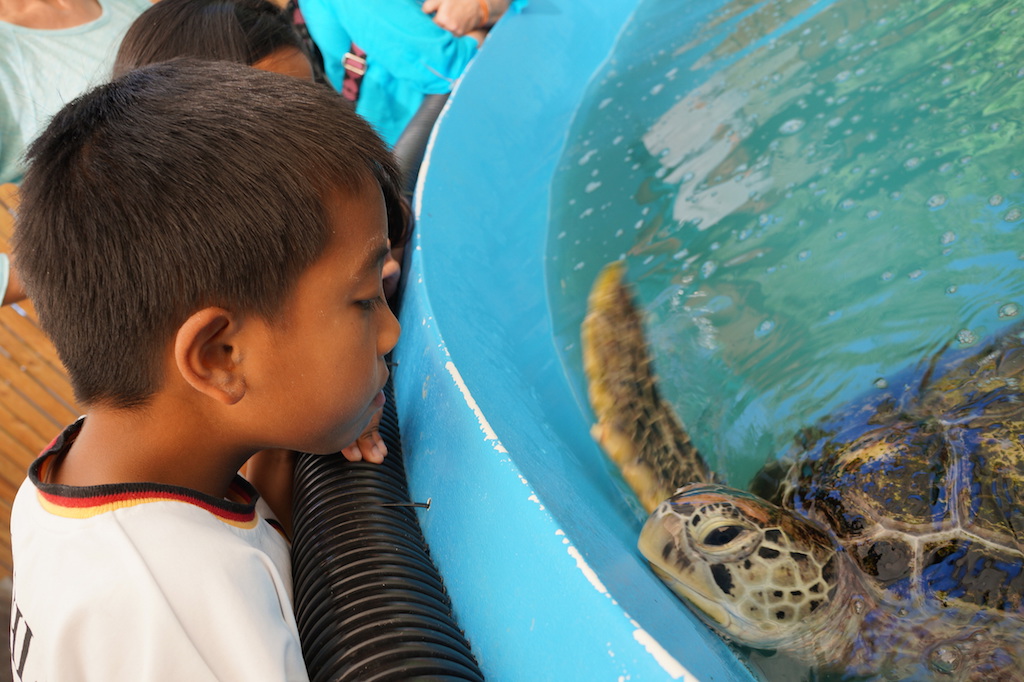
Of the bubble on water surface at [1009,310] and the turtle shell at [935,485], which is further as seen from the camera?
the bubble on water surface at [1009,310]

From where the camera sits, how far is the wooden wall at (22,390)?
1673 millimetres

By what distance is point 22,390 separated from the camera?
170cm

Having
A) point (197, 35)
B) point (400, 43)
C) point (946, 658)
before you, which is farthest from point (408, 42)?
point (946, 658)

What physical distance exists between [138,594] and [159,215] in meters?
0.28

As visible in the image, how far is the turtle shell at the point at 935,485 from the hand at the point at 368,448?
456mm

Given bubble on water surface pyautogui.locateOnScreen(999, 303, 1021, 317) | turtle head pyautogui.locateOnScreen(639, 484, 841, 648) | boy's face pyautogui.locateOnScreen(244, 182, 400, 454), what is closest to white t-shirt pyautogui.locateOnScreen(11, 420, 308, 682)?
boy's face pyautogui.locateOnScreen(244, 182, 400, 454)

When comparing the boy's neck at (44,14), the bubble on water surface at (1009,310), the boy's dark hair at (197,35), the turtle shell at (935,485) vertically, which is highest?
the boy's neck at (44,14)

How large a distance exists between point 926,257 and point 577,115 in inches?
27.6

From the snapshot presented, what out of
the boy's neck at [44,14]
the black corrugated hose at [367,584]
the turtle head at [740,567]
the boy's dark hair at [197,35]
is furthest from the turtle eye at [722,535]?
the boy's neck at [44,14]

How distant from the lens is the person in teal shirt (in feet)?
5.40

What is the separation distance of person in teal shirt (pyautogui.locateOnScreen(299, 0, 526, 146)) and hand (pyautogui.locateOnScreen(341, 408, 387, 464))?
3.04ft

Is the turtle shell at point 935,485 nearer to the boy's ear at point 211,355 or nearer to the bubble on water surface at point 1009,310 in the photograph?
the bubble on water surface at point 1009,310

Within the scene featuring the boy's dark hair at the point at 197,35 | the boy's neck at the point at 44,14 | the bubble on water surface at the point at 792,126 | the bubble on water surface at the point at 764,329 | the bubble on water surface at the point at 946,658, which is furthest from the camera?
the boy's neck at the point at 44,14

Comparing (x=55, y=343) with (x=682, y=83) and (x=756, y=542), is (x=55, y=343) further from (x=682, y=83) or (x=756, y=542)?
(x=682, y=83)
